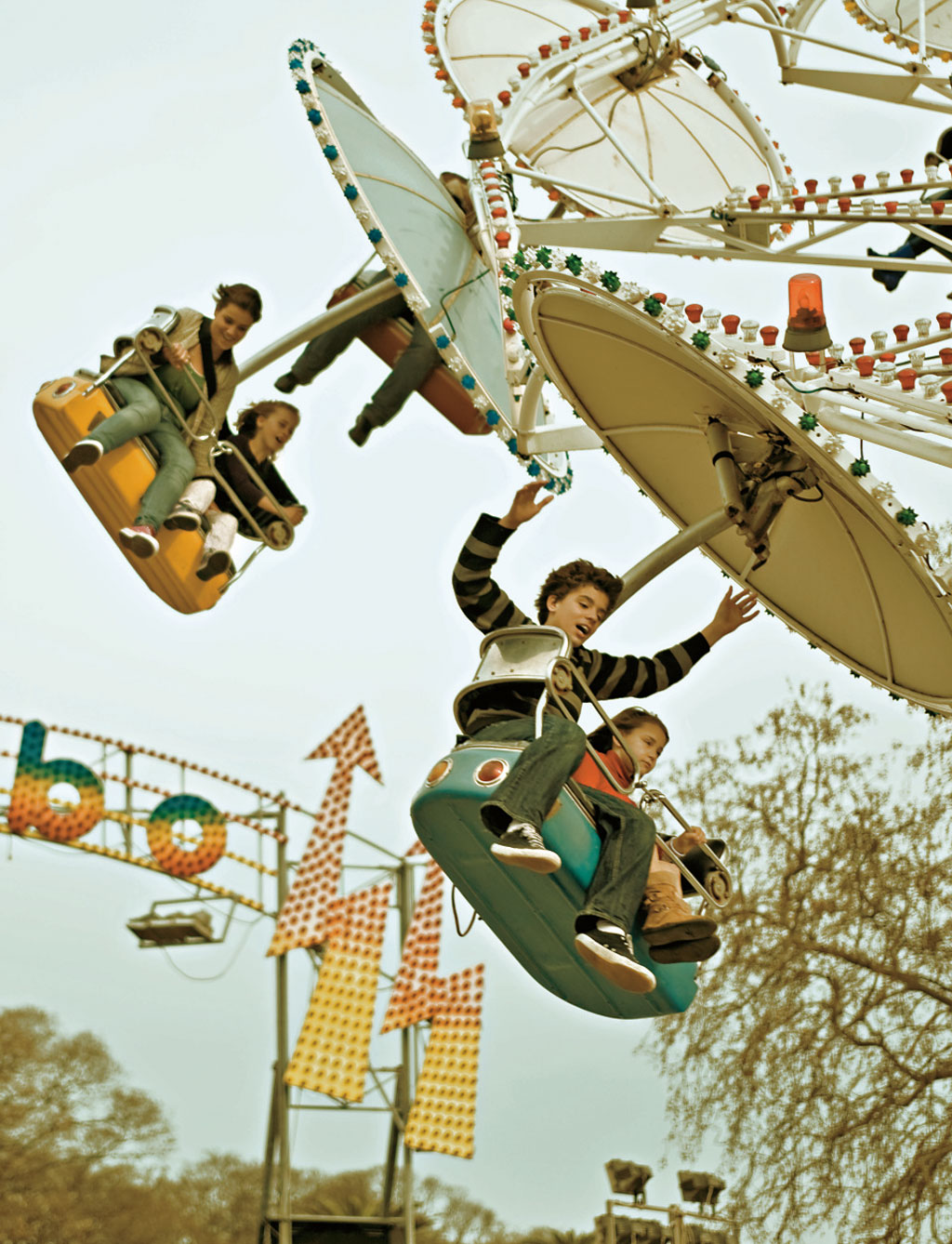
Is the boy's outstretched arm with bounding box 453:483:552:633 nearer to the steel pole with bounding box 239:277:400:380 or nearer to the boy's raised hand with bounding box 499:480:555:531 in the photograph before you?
the boy's raised hand with bounding box 499:480:555:531

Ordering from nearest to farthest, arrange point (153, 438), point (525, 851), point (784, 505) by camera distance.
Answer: point (525, 851) < point (784, 505) < point (153, 438)

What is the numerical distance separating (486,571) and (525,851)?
1782 millimetres

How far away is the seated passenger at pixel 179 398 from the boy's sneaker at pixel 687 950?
15.1 feet

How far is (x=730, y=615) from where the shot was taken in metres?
8.09

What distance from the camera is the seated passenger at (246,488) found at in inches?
419

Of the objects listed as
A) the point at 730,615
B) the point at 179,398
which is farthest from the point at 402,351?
the point at 730,615

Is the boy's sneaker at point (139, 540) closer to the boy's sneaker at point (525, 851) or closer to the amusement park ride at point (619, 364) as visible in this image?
the amusement park ride at point (619, 364)

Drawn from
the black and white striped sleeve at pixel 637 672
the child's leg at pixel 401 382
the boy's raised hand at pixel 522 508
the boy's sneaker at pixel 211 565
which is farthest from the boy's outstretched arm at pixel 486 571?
the child's leg at pixel 401 382

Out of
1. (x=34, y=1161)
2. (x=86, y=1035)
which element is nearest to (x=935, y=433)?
(x=34, y=1161)

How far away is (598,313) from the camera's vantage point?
22.6 feet

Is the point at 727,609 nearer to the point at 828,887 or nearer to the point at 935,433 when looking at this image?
the point at 935,433

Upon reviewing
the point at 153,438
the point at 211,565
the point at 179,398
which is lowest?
the point at 211,565

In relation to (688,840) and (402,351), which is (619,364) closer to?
(688,840)

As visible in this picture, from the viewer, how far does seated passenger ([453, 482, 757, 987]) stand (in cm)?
622
